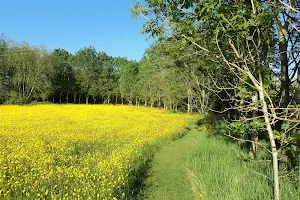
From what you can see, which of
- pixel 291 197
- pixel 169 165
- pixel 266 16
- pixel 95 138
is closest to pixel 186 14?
pixel 266 16

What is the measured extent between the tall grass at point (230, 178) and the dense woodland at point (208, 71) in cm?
42

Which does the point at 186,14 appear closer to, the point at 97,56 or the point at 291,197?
the point at 291,197

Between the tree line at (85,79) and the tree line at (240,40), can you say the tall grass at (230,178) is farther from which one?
the tree line at (85,79)

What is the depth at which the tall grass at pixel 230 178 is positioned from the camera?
438 cm

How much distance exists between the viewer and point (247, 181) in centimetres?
500

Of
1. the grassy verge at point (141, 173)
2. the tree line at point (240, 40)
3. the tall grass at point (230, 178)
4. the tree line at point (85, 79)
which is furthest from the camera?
the tree line at point (85, 79)

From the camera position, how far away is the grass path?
6.07m

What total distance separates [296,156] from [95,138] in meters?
8.97

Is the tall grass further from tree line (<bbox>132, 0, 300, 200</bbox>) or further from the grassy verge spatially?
the grassy verge

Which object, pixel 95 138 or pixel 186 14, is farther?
pixel 95 138

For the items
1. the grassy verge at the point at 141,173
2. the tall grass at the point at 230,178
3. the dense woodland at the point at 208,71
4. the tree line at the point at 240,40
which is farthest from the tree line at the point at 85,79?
the tree line at the point at 240,40

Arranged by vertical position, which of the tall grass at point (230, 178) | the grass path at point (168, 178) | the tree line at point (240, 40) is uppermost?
the tree line at point (240, 40)

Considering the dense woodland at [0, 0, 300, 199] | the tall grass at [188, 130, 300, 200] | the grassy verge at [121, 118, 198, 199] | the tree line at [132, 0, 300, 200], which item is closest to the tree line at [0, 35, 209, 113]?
the dense woodland at [0, 0, 300, 199]

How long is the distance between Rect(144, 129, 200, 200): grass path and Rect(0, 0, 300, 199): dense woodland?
2.26 metres
